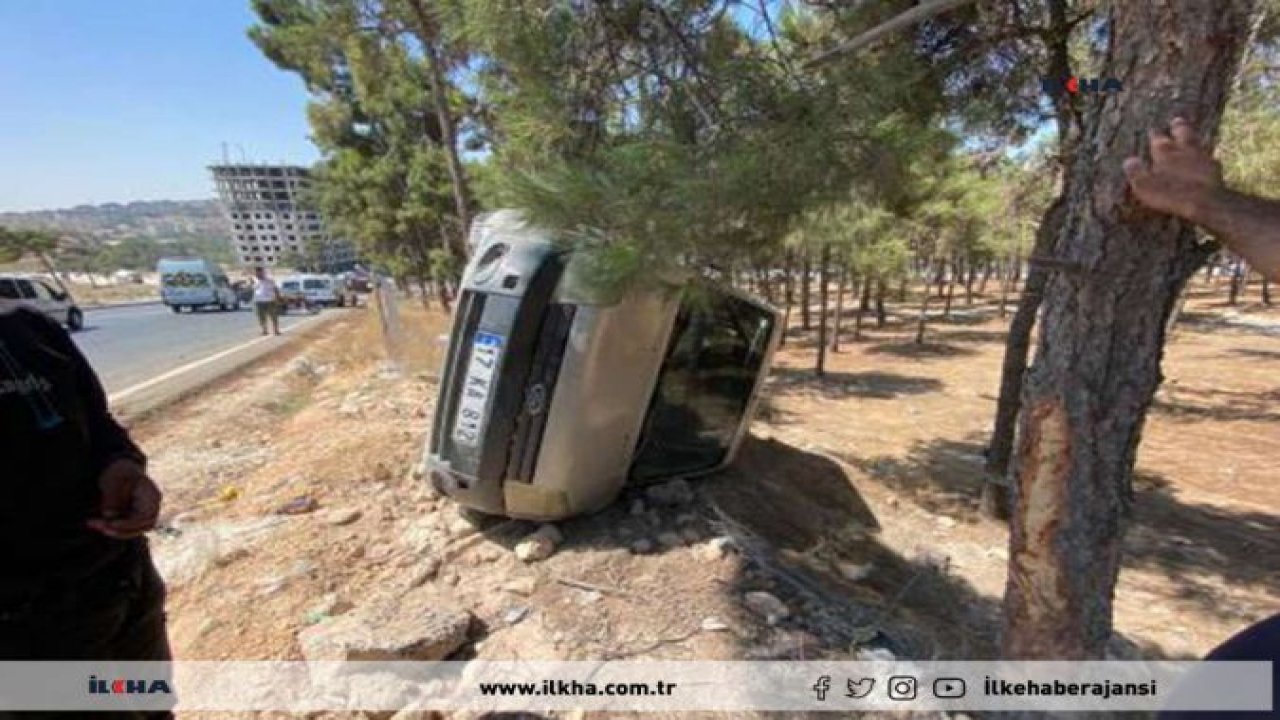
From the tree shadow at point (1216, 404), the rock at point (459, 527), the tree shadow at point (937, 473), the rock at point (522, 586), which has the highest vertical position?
the rock at point (459, 527)

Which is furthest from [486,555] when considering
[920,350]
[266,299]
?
[920,350]

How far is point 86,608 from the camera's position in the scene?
1554 mm

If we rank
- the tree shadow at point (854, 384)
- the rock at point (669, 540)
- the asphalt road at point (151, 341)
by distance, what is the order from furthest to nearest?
the tree shadow at point (854, 384) < the asphalt road at point (151, 341) < the rock at point (669, 540)

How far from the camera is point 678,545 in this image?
3262 millimetres

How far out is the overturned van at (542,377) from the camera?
3.00 meters

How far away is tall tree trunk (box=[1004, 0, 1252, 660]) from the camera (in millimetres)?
1601

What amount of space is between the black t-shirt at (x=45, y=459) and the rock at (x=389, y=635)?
3.27 ft

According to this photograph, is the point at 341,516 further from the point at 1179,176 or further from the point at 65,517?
the point at 1179,176

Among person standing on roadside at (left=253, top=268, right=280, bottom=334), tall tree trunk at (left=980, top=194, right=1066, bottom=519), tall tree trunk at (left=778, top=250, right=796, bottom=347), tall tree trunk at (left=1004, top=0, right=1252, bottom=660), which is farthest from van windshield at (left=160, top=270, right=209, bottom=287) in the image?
tall tree trunk at (left=1004, top=0, right=1252, bottom=660)

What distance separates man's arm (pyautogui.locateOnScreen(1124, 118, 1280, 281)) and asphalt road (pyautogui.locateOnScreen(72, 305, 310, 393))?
9148mm

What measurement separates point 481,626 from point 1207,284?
53349 mm

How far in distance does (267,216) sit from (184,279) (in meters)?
58.5

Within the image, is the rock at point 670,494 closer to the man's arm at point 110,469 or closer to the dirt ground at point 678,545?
the dirt ground at point 678,545

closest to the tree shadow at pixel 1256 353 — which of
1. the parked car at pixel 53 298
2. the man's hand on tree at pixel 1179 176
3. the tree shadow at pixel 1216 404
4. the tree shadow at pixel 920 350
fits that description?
the tree shadow at pixel 1216 404
